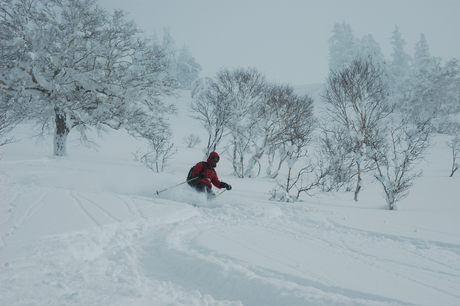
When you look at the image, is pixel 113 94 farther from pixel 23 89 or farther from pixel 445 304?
pixel 445 304

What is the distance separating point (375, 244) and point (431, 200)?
1298 cm

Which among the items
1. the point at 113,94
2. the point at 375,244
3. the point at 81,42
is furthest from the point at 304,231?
the point at 81,42

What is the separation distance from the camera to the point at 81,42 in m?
14.2

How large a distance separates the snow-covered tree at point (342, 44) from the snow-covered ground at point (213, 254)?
5696 centimetres

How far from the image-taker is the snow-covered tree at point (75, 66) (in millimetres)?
13227

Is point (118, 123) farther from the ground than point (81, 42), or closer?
closer

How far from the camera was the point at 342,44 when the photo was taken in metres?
58.7

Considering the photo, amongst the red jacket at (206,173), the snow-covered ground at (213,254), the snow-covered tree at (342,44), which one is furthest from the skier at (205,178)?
the snow-covered tree at (342,44)

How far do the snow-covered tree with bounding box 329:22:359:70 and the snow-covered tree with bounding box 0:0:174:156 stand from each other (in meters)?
50.3

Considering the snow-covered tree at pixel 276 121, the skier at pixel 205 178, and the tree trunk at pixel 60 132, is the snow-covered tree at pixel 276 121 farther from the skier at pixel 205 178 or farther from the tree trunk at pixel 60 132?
the skier at pixel 205 178

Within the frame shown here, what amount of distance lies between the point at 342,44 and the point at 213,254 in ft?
209

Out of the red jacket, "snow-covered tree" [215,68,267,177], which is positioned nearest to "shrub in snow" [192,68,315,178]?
"snow-covered tree" [215,68,267,177]

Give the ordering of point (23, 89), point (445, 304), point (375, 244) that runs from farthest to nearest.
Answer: point (23, 89) → point (375, 244) → point (445, 304)

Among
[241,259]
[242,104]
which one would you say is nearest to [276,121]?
[242,104]
